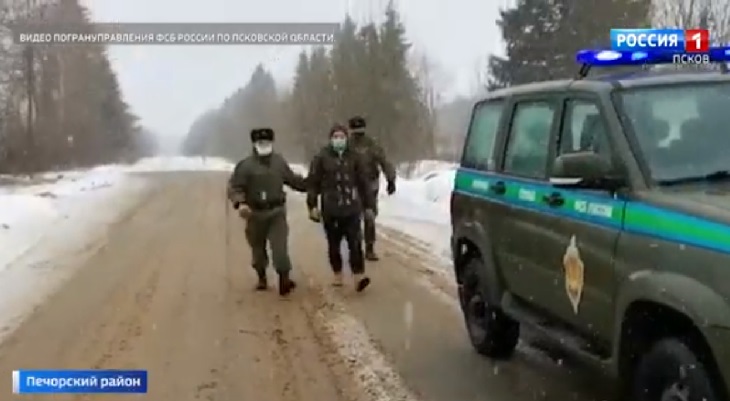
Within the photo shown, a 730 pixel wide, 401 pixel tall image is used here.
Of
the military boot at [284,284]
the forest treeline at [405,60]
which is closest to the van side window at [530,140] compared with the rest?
the military boot at [284,284]

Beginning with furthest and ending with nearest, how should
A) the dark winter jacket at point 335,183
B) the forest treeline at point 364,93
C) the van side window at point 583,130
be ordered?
the forest treeline at point 364,93, the dark winter jacket at point 335,183, the van side window at point 583,130

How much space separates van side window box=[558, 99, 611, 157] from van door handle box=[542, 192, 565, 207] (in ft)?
0.87

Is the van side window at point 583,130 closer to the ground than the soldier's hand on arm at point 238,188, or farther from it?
farther from it

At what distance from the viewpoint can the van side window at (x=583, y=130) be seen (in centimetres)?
502

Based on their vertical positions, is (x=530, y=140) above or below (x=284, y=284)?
above

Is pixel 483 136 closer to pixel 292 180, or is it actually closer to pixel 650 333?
pixel 650 333

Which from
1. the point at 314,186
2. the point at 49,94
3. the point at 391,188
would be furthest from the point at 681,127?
the point at 49,94

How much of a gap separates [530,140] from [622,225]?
1.57 m

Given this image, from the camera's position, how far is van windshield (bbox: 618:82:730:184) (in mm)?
Answer: 4652

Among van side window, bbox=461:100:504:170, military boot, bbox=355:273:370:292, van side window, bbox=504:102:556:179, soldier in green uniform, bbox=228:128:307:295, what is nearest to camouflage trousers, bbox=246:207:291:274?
soldier in green uniform, bbox=228:128:307:295

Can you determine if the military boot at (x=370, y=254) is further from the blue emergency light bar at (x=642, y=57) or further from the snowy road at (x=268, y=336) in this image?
the blue emergency light bar at (x=642, y=57)

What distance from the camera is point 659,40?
6.00 meters

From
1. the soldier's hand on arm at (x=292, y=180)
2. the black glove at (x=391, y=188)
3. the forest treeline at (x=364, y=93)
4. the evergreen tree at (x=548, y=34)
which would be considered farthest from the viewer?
the forest treeline at (x=364, y=93)

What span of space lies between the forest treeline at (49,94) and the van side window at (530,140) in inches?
1231
